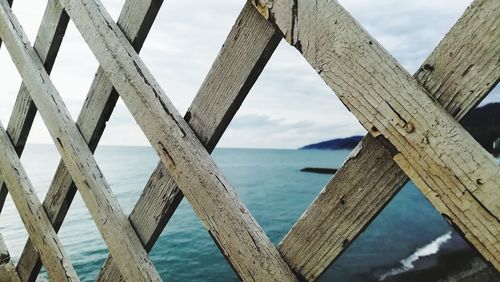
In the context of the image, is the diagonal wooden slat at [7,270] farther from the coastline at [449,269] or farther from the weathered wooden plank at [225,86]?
the coastline at [449,269]

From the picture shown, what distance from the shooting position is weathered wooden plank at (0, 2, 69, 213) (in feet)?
5.58

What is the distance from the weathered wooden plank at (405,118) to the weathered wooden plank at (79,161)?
1.06m

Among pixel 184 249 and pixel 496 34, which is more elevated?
pixel 184 249

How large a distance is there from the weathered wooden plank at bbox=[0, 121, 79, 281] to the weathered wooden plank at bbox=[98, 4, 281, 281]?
0.92m

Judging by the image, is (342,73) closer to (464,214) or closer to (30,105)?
(464,214)

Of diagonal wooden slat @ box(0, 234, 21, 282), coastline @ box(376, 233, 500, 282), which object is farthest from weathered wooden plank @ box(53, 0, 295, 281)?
coastline @ box(376, 233, 500, 282)

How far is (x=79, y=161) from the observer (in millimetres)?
1537

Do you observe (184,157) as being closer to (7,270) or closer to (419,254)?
(7,270)

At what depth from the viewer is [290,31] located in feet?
2.94

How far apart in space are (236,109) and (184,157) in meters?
0.25

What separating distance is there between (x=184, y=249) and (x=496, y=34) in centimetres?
1682

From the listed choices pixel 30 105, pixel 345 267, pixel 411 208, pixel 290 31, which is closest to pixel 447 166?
pixel 290 31

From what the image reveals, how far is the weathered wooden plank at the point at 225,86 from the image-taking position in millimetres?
1019

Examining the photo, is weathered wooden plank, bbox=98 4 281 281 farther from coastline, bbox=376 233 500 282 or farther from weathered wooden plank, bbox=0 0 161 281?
coastline, bbox=376 233 500 282
